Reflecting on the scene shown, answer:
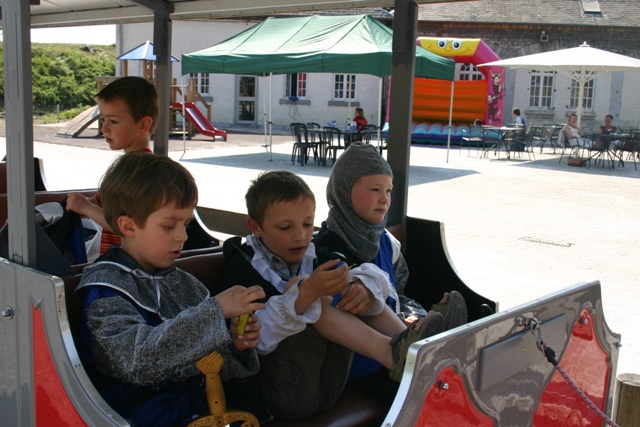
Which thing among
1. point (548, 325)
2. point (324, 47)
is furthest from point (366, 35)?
point (548, 325)

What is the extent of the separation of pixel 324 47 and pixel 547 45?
16916 mm

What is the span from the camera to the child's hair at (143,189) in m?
2.09

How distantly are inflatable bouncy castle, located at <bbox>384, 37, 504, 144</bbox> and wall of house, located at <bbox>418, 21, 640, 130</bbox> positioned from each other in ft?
12.8

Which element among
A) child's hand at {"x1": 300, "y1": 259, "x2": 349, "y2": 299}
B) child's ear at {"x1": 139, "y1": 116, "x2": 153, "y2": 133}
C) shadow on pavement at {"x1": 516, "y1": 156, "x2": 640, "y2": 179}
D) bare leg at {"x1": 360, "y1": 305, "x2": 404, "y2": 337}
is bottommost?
shadow on pavement at {"x1": 516, "y1": 156, "x2": 640, "y2": 179}

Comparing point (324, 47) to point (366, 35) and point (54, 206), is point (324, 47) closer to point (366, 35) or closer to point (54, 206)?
point (366, 35)

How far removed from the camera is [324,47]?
14492 mm

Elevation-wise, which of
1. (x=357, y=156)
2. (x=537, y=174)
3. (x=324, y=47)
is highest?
(x=324, y=47)

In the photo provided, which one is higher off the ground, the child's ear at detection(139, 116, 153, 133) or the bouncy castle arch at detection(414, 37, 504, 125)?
the bouncy castle arch at detection(414, 37, 504, 125)

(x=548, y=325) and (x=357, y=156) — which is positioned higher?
(x=357, y=156)

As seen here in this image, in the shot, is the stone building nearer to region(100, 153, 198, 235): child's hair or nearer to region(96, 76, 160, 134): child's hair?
region(96, 76, 160, 134): child's hair

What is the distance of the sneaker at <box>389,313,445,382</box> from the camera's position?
7.07 feet

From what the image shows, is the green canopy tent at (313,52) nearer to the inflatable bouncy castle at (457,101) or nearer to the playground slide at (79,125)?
the inflatable bouncy castle at (457,101)

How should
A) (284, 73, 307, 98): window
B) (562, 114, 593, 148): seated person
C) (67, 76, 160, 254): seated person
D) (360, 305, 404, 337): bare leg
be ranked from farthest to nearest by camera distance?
(284, 73, 307, 98): window < (562, 114, 593, 148): seated person < (67, 76, 160, 254): seated person < (360, 305, 404, 337): bare leg

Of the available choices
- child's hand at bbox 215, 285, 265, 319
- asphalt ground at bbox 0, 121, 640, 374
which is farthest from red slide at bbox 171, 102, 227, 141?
child's hand at bbox 215, 285, 265, 319
